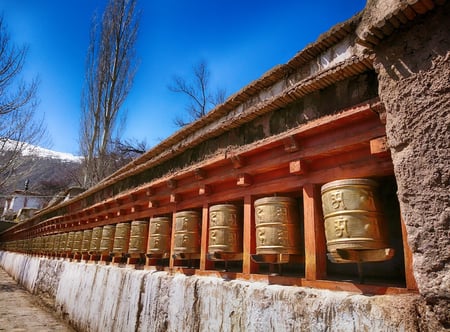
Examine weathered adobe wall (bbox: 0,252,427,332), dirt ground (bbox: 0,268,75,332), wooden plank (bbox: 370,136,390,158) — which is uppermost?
wooden plank (bbox: 370,136,390,158)

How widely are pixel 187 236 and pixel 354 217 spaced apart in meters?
1.99

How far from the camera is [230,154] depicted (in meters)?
3.06

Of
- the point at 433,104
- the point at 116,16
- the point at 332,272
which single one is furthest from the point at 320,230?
the point at 116,16

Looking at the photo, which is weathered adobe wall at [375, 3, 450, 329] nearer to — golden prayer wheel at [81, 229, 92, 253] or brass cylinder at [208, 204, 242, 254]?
brass cylinder at [208, 204, 242, 254]

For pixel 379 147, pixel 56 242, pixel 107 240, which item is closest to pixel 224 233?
pixel 379 147

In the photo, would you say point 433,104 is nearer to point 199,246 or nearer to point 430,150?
point 430,150

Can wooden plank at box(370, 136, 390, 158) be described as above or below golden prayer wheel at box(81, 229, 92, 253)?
above

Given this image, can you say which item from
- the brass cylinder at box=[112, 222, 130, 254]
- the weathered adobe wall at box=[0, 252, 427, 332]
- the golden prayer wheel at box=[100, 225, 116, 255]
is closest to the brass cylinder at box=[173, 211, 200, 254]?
the weathered adobe wall at box=[0, 252, 427, 332]

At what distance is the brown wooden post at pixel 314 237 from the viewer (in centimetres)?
220

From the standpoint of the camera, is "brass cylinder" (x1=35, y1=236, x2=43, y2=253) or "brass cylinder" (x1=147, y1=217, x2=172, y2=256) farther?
"brass cylinder" (x1=35, y1=236, x2=43, y2=253)

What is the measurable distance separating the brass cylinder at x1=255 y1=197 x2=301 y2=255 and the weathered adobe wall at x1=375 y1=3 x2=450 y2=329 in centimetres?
95

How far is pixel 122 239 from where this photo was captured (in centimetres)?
499

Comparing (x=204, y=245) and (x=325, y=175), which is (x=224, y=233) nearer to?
(x=204, y=245)

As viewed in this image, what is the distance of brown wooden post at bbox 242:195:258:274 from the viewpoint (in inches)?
107
